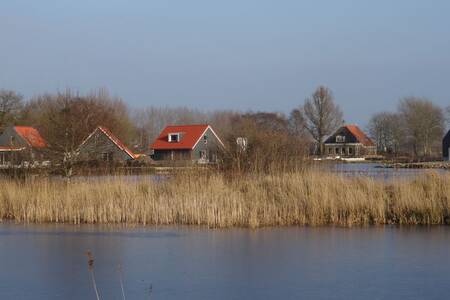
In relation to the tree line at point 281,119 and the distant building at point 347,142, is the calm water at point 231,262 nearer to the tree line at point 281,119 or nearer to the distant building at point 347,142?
the tree line at point 281,119

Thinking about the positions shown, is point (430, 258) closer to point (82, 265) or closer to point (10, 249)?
point (82, 265)

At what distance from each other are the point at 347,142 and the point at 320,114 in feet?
19.5

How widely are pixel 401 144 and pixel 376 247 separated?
42.4 metres

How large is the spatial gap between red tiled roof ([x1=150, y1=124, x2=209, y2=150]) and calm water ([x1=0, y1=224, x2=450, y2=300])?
2839cm

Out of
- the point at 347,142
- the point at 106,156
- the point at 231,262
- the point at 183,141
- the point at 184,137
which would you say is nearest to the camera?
the point at 231,262

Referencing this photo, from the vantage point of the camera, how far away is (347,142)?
56188mm

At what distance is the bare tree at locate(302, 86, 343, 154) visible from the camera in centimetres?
5109

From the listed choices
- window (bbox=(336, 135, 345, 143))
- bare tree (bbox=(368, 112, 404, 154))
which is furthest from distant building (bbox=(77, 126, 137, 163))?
window (bbox=(336, 135, 345, 143))

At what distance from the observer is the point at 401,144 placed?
49125 mm

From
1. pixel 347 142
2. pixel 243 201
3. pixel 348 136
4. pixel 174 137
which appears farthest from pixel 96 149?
pixel 348 136

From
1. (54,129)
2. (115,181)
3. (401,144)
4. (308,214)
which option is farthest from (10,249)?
(401,144)

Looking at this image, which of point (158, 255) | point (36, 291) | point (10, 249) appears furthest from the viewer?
point (10, 249)

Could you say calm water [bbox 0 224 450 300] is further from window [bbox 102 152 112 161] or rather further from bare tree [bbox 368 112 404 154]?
bare tree [bbox 368 112 404 154]

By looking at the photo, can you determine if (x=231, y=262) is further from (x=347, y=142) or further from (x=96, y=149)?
(x=347, y=142)
